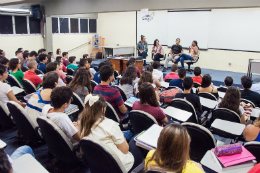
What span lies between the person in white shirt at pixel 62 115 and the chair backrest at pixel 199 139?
1085 millimetres

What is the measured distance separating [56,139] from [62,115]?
236 mm

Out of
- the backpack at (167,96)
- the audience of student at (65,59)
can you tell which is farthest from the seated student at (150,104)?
the audience of student at (65,59)

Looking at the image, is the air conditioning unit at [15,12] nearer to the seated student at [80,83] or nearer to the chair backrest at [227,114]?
the seated student at [80,83]

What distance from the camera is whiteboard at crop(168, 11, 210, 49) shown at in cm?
891

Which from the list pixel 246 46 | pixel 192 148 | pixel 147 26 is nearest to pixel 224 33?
pixel 246 46

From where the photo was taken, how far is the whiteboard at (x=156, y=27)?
9.96m

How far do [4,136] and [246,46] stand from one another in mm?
8277

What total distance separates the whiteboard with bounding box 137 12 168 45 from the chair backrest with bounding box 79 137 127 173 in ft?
29.4

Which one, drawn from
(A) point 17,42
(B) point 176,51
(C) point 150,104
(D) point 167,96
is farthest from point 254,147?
(A) point 17,42

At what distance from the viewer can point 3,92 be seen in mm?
3139

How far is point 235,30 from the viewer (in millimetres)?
8305

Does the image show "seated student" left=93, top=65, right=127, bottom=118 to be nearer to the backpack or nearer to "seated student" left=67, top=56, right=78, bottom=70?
the backpack

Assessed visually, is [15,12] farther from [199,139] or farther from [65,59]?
[199,139]

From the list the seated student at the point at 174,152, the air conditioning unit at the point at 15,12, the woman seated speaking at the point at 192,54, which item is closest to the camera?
the seated student at the point at 174,152
